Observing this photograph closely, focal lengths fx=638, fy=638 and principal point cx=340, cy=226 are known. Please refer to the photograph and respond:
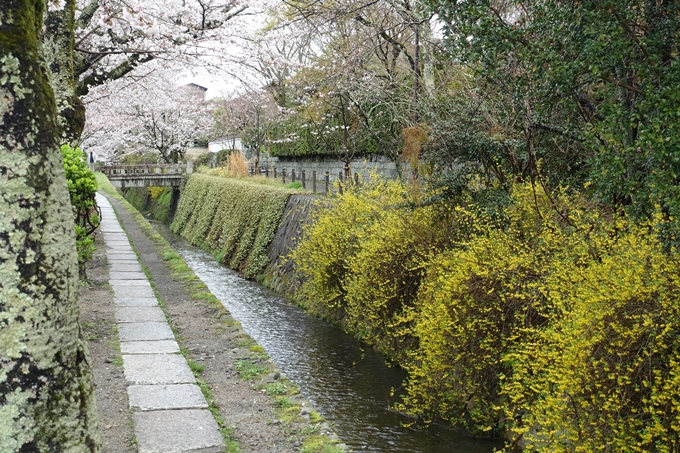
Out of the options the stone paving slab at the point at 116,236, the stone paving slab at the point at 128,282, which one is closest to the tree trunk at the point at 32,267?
the stone paving slab at the point at 128,282

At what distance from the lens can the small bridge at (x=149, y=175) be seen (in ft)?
96.6

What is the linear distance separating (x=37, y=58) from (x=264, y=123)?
24941 millimetres

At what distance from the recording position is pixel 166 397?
455cm

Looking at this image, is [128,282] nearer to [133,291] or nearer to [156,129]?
[133,291]

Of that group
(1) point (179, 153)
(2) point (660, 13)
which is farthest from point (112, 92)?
(1) point (179, 153)

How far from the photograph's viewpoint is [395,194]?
933cm

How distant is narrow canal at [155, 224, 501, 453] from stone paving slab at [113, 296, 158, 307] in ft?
5.75

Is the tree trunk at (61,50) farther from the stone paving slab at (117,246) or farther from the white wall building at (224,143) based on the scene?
the white wall building at (224,143)

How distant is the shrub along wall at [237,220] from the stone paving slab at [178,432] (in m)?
10.3

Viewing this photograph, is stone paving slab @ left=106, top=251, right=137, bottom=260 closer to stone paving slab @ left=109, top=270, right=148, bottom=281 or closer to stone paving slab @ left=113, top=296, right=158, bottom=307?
stone paving slab @ left=109, top=270, right=148, bottom=281

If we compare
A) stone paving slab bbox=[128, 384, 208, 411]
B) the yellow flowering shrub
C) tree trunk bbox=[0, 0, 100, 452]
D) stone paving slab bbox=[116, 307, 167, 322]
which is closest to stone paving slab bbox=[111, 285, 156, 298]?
stone paving slab bbox=[116, 307, 167, 322]

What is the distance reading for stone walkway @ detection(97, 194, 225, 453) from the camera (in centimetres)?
390

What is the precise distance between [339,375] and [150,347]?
2763 millimetres

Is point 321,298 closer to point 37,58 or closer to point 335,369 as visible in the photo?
point 335,369
